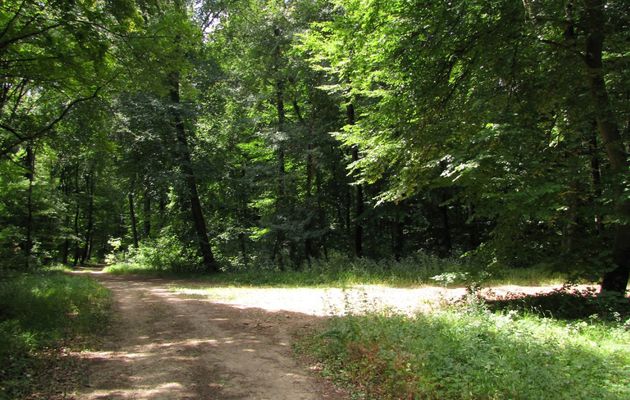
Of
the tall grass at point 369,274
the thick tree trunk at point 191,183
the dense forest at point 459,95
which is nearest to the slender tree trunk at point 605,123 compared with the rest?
the dense forest at point 459,95

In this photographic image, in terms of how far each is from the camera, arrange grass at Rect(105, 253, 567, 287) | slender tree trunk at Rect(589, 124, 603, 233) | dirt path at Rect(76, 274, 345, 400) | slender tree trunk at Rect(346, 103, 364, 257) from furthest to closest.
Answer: slender tree trunk at Rect(346, 103, 364, 257) < grass at Rect(105, 253, 567, 287) < slender tree trunk at Rect(589, 124, 603, 233) < dirt path at Rect(76, 274, 345, 400)

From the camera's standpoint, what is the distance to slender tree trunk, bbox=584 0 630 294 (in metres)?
8.21

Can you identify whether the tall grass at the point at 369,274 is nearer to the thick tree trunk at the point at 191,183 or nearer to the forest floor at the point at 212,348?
the thick tree trunk at the point at 191,183

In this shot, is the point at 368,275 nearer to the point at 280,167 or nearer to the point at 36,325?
the point at 280,167

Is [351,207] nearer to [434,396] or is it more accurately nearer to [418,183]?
[418,183]

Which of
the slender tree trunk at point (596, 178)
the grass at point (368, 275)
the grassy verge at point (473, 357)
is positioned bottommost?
the grassy verge at point (473, 357)

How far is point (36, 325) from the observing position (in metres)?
8.06

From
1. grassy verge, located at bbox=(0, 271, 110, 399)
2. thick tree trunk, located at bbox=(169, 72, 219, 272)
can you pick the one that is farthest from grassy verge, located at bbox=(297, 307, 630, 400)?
thick tree trunk, located at bbox=(169, 72, 219, 272)

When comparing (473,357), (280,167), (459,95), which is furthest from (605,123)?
(280,167)

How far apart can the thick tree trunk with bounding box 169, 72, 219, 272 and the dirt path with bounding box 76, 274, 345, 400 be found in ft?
37.0

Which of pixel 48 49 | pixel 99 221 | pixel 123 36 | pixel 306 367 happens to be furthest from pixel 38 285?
pixel 99 221

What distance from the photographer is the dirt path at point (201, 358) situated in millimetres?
5512

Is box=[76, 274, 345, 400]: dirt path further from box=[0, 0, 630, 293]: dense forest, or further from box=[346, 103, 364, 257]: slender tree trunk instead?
box=[346, 103, 364, 257]: slender tree trunk

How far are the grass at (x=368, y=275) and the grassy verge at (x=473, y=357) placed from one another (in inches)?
206
